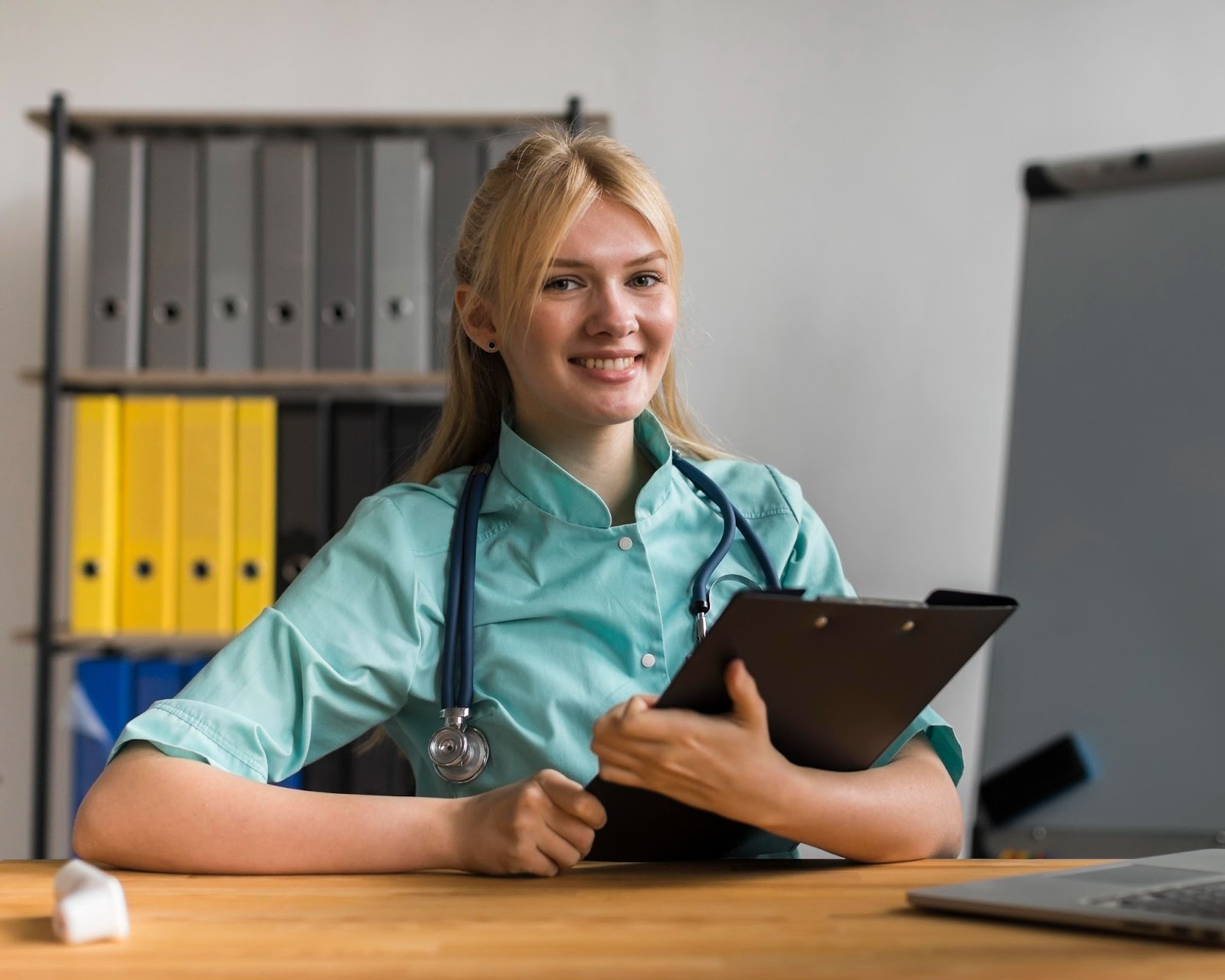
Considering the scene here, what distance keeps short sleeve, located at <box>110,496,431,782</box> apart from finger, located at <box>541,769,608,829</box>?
26cm

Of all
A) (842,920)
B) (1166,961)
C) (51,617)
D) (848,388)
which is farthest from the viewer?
(848,388)

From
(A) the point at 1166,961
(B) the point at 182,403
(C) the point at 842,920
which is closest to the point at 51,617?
(B) the point at 182,403

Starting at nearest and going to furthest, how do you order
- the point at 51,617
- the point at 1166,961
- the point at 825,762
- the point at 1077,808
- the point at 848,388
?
the point at 1166,961, the point at 825,762, the point at 1077,808, the point at 51,617, the point at 848,388

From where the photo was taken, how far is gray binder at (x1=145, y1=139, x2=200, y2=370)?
2.19 metres

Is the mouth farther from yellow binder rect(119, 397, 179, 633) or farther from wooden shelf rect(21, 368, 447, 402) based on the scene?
yellow binder rect(119, 397, 179, 633)

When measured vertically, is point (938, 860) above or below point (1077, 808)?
above

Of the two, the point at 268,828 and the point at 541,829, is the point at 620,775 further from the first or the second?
the point at 268,828

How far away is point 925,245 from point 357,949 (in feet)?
7.15

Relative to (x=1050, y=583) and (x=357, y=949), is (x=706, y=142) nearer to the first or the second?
(x=1050, y=583)

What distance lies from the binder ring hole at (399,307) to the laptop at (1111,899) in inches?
62.8

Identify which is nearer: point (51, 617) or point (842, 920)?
point (842, 920)

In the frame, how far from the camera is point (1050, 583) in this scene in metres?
2.18

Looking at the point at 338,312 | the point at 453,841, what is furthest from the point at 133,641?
the point at 453,841

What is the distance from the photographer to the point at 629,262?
3.93ft
